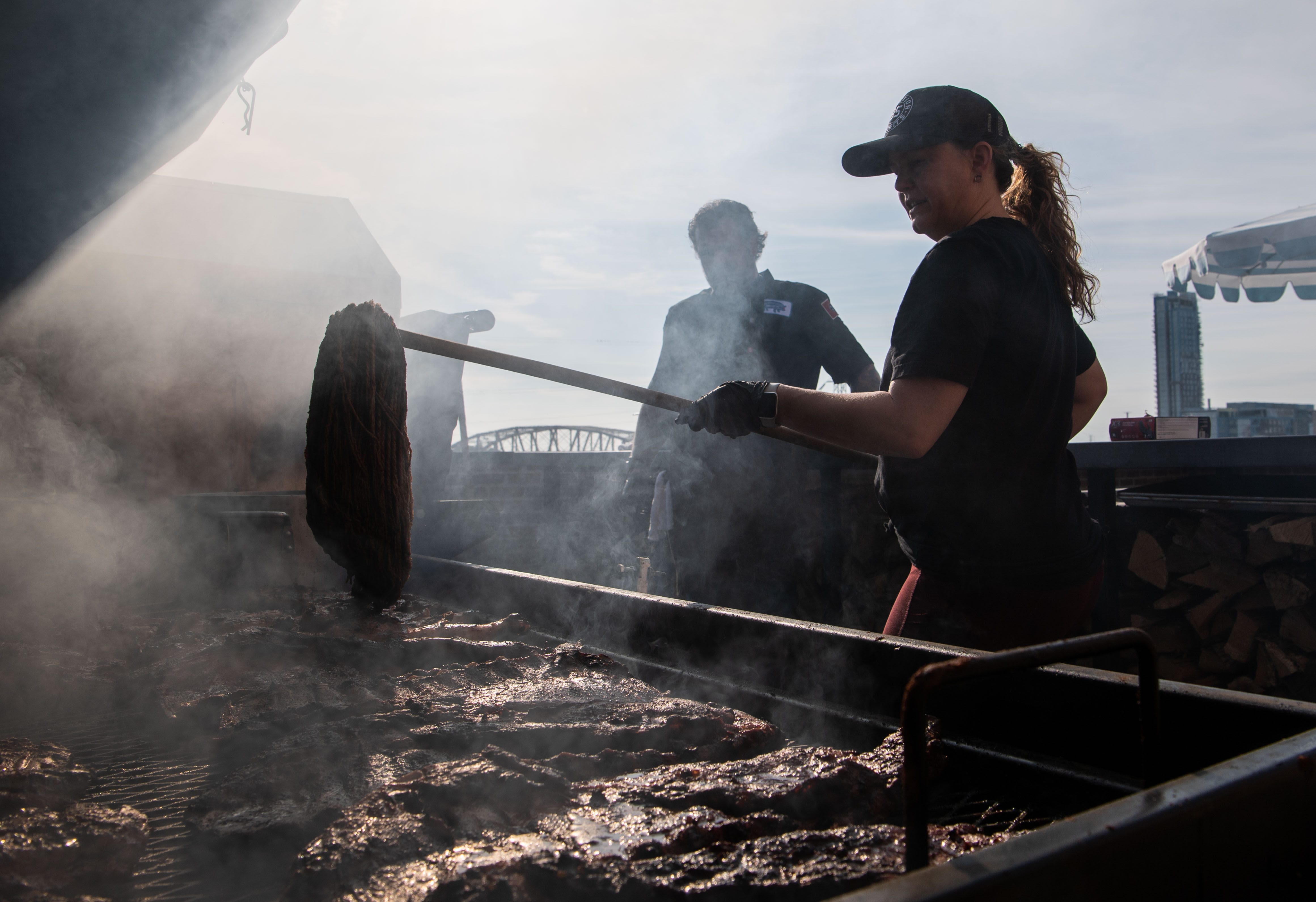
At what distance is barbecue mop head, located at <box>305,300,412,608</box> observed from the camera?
319 cm

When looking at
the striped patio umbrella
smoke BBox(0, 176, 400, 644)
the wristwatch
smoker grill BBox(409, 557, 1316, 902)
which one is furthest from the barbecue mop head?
the striped patio umbrella

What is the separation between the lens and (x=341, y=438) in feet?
10.5

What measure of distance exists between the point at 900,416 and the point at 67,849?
75.4 inches

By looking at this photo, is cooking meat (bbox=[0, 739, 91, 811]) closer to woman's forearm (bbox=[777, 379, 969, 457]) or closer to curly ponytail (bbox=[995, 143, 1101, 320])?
woman's forearm (bbox=[777, 379, 969, 457])

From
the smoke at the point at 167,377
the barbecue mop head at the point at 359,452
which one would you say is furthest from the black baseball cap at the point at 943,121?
the smoke at the point at 167,377

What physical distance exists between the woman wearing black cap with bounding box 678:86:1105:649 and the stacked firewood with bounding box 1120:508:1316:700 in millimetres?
2491

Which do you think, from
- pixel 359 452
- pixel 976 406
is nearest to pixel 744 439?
pixel 359 452

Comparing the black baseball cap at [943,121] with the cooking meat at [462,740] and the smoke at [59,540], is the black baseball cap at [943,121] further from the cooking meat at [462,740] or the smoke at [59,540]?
the smoke at [59,540]

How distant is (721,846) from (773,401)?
1356mm

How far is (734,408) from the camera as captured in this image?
2488mm

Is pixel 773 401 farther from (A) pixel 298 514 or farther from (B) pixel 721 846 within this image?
(A) pixel 298 514

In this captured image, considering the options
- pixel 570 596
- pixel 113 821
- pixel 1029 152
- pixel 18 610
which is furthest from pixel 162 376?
pixel 1029 152

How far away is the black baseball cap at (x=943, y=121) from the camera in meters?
2.06

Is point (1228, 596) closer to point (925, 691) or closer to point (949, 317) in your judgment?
point (949, 317)
